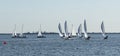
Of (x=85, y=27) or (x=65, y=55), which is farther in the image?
(x=85, y=27)

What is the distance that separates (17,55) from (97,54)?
51.7 ft

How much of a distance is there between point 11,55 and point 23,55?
7.82 ft

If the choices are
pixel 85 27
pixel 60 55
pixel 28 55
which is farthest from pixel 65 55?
pixel 85 27

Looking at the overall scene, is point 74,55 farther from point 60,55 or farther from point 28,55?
point 28,55

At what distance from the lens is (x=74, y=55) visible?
324 ft

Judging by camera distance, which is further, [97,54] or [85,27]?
[85,27]

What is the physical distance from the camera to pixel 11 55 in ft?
330

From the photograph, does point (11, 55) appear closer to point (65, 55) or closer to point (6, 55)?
point (6, 55)

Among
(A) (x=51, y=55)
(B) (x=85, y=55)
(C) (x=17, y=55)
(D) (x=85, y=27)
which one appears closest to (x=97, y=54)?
(B) (x=85, y=55)

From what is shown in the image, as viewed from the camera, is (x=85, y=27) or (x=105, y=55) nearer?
(x=105, y=55)

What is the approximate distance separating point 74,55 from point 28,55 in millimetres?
8965

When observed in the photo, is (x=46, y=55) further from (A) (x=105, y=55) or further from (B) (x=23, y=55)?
(A) (x=105, y=55)

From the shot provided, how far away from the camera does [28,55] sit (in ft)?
327

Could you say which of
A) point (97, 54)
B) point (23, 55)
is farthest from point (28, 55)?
point (97, 54)
